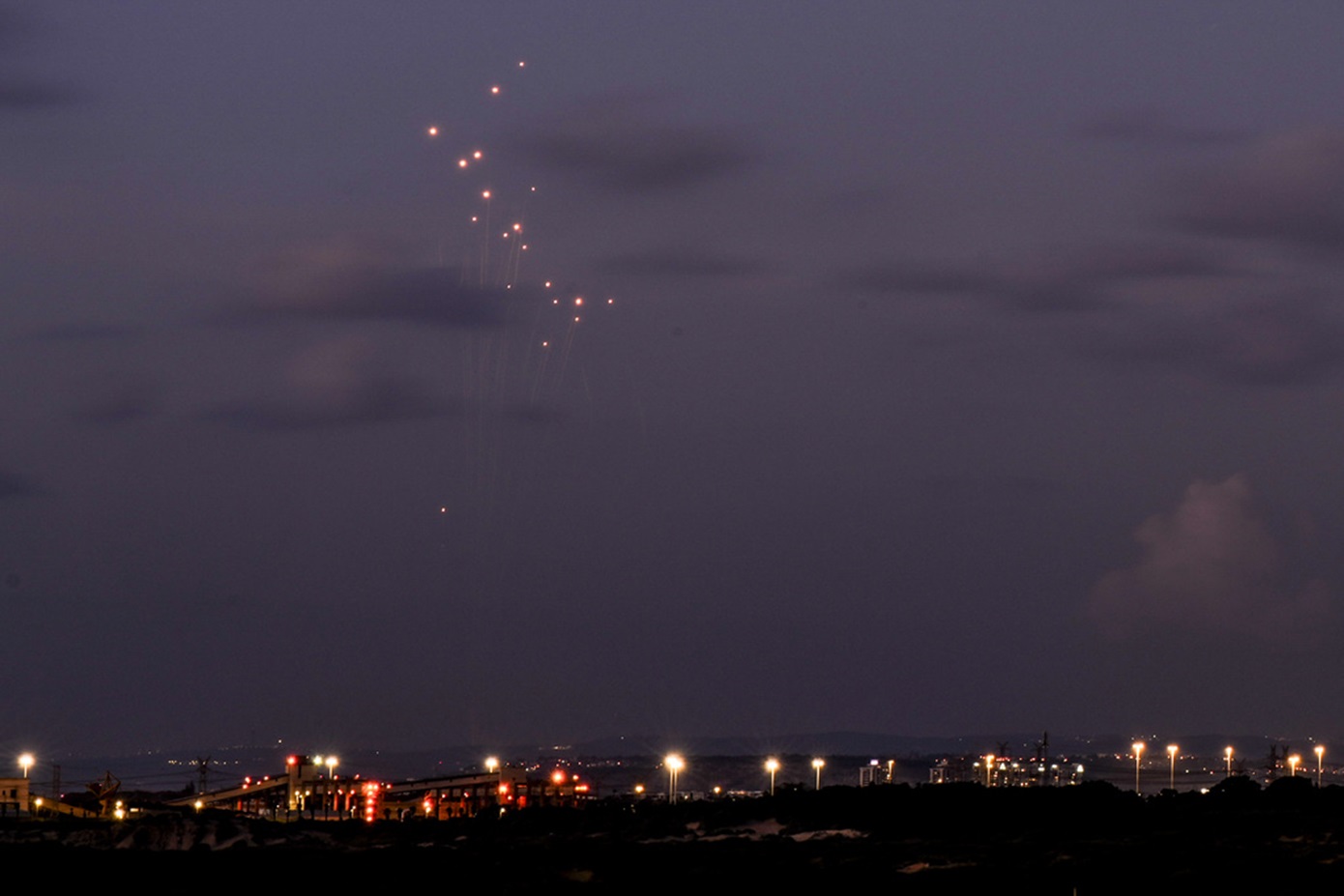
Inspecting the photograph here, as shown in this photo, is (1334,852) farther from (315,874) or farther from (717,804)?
(717,804)

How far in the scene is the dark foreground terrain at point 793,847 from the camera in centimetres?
4406

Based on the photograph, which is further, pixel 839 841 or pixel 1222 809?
pixel 1222 809

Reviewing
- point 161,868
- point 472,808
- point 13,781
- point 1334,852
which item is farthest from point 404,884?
point 13,781

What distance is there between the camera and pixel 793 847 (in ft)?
178

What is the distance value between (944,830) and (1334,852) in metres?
15.9

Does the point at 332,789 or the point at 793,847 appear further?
the point at 332,789

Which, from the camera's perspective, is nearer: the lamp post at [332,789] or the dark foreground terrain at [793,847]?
the dark foreground terrain at [793,847]

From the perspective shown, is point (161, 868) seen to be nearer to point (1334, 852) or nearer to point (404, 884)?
point (404, 884)

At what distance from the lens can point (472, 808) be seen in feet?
305

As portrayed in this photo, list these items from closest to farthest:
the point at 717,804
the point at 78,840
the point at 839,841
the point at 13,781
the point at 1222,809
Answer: the point at 839,841, the point at 1222,809, the point at 78,840, the point at 717,804, the point at 13,781

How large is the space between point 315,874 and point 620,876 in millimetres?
8310

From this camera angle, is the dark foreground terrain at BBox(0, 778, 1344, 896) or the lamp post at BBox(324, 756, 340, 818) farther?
the lamp post at BBox(324, 756, 340, 818)

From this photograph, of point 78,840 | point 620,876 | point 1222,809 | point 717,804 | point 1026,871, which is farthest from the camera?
point 717,804

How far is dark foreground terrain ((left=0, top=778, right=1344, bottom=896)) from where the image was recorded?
145 feet
